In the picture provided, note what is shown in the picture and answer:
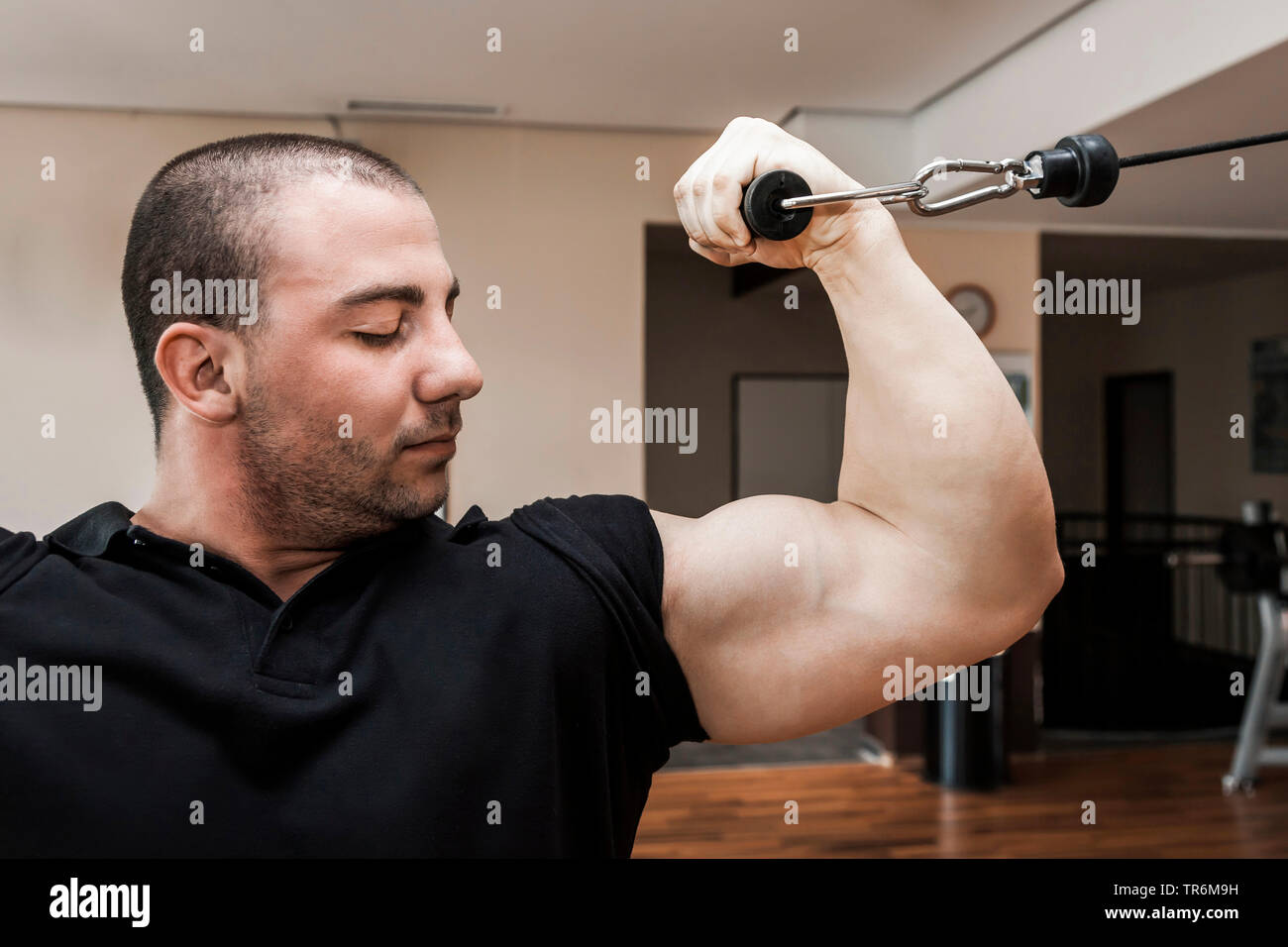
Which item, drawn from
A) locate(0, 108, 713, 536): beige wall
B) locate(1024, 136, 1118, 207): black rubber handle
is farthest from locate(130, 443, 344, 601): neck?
locate(0, 108, 713, 536): beige wall

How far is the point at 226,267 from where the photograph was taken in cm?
66

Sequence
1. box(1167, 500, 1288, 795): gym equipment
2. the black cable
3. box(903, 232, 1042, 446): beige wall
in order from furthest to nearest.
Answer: box(903, 232, 1042, 446): beige wall < box(1167, 500, 1288, 795): gym equipment < the black cable

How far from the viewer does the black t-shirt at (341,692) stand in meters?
0.60

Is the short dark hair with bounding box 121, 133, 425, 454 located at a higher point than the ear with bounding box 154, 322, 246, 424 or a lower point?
higher

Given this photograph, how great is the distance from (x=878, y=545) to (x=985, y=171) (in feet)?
0.82

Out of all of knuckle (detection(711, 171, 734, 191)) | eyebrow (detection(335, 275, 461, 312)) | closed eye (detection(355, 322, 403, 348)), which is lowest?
closed eye (detection(355, 322, 403, 348))

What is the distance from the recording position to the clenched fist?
61cm

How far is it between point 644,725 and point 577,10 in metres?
2.32

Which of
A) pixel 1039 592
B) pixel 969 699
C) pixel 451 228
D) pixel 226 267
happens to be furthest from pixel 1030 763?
pixel 226 267

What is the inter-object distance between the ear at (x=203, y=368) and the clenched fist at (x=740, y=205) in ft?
1.03

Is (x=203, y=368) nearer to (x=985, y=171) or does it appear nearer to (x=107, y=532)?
(x=107, y=532)

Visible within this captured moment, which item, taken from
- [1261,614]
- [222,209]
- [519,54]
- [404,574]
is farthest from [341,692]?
[1261,614]

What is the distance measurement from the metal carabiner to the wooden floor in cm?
238
